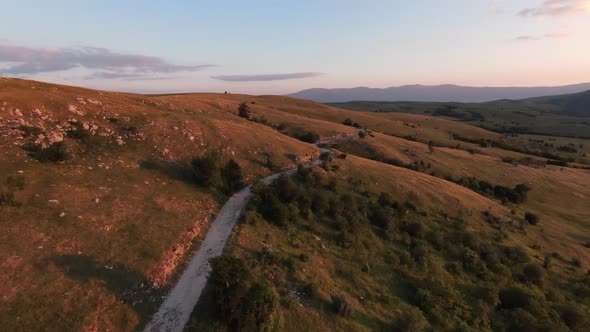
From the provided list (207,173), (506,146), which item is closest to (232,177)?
(207,173)

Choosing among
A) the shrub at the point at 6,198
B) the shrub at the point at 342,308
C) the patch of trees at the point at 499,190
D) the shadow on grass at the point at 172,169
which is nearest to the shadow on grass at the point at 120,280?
the shrub at the point at 6,198

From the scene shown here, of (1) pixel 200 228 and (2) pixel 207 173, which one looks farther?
(2) pixel 207 173

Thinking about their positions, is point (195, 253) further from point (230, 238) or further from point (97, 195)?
point (97, 195)

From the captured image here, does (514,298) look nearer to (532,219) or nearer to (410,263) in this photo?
(410,263)

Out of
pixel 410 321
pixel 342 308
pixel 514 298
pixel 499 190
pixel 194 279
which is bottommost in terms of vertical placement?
pixel 514 298

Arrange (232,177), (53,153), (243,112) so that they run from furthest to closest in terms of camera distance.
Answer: (243,112), (232,177), (53,153)

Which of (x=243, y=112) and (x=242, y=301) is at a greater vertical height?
(x=243, y=112)

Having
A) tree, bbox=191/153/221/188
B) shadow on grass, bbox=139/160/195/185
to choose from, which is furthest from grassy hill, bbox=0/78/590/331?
tree, bbox=191/153/221/188

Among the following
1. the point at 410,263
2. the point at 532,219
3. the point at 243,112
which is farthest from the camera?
the point at 243,112
